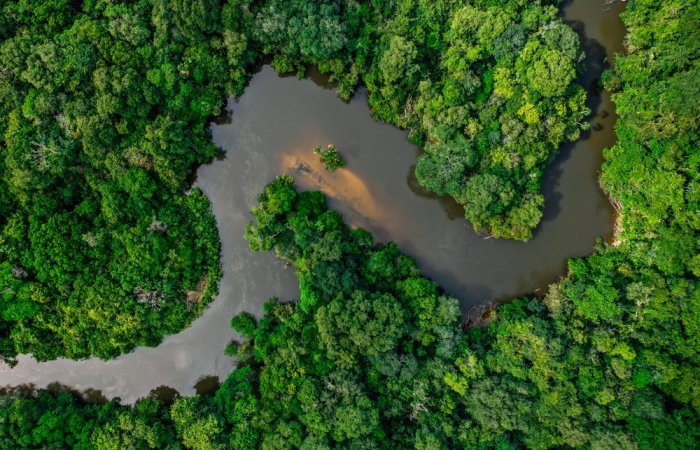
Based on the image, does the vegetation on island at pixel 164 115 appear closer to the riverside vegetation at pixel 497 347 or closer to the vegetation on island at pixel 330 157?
the riverside vegetation at pixel 497 347

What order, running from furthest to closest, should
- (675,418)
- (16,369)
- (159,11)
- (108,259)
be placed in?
1. (16,369)
2. (108,259)
3. (159,11)
4. (675,418)

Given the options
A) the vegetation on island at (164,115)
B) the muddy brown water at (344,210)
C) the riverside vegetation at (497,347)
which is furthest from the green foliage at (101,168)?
the riverside vegetation at (497,347)

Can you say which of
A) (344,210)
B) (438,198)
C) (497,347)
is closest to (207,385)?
(344,210)

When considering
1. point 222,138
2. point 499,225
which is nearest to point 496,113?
point 499,225

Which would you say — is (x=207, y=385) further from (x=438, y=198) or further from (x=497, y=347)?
(x=438, y=198)

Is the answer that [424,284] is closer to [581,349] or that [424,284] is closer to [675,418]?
[581,349]

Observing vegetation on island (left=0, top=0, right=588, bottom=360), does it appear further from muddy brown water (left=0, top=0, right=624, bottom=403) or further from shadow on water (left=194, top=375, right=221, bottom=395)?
shadow on water (left=194, top=375, right=221, bottom=395)
